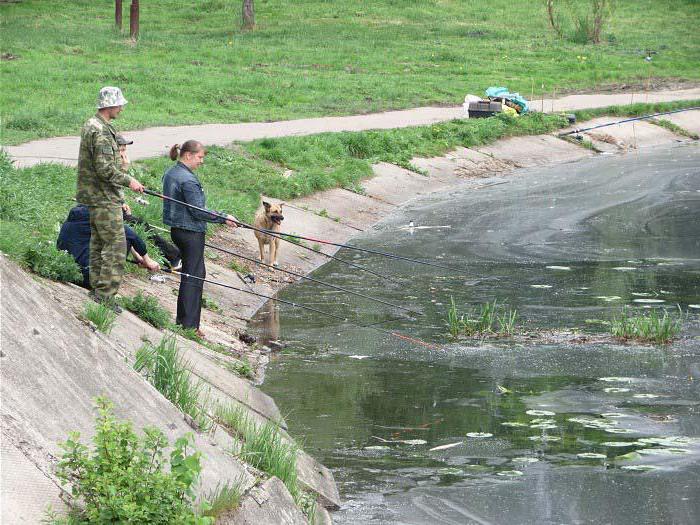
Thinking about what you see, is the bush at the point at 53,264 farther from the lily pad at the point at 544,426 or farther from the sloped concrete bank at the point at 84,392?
the lily pad at the point at 544,426

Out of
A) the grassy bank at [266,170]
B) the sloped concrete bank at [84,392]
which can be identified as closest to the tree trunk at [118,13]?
the grassy bank at [266,170]

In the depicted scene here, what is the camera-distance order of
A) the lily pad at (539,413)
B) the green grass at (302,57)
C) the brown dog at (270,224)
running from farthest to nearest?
the green grass at (302,57) < the brown dog at (270,224) < the lily pad at (539,413)

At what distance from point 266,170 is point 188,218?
35.0 feet

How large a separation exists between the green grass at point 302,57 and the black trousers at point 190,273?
10.9 metres

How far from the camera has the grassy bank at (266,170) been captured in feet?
43.3

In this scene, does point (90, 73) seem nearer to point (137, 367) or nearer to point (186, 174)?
point (186, 174)

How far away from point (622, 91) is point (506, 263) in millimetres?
21461

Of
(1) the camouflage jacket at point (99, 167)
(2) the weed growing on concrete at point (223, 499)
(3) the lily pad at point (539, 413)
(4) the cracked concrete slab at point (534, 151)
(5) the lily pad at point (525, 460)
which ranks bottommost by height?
(4) the cracked concrete slab at point (534, 151)

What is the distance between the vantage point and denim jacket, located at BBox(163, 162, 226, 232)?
36.6ft

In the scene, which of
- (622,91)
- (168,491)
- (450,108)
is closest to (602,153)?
(450,108)

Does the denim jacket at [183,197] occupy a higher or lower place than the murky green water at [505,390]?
higher

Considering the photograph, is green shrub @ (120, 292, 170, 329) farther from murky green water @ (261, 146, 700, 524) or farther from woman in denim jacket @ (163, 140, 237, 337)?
murky green water @ (261, 146, 700, 524)

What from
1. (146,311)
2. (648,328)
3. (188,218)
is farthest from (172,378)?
(648,328)

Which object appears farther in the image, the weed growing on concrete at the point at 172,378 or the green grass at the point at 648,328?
the green grass at the point at 648,328
